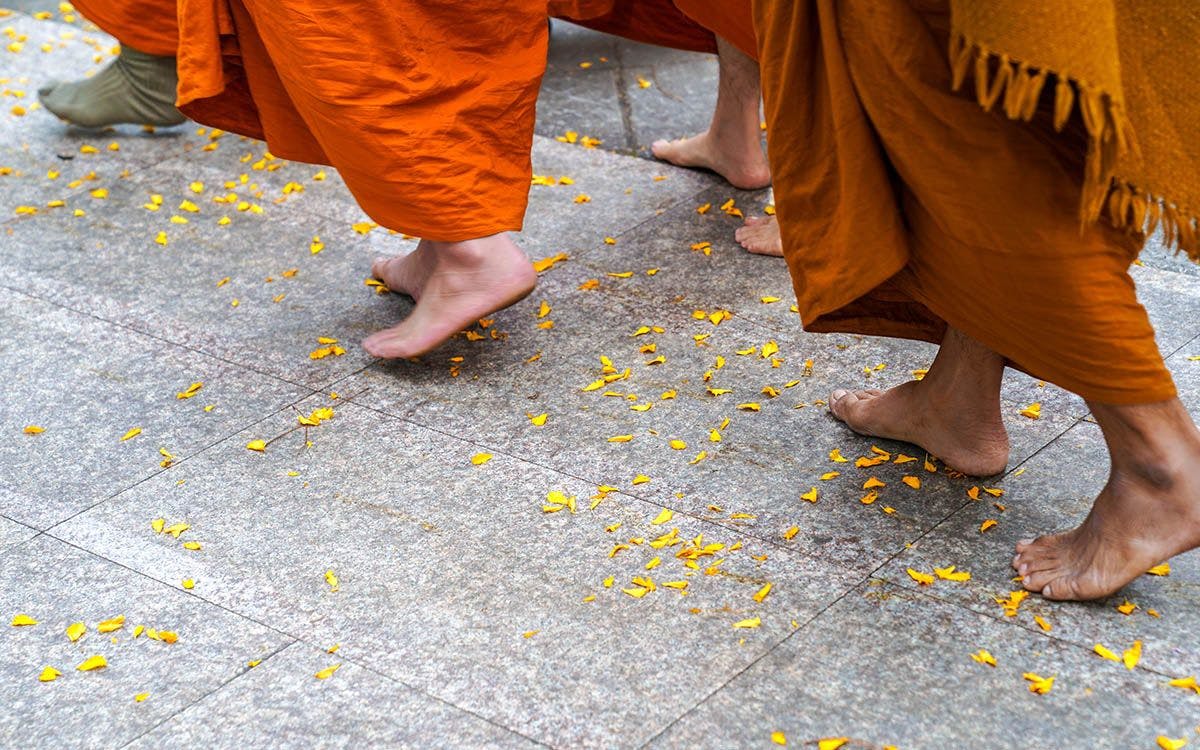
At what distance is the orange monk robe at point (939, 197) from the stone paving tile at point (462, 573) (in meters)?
0.57

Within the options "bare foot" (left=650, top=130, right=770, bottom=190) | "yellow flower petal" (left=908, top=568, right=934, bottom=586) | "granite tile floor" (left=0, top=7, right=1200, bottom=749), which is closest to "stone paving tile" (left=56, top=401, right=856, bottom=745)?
"granite tile floor" (left=0, top=7, right=1200, bottom=749)

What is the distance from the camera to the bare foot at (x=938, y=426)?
283 cm

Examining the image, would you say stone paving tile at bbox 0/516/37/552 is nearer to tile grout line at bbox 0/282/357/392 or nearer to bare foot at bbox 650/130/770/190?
tile grout line at bbox 0/282/357/392

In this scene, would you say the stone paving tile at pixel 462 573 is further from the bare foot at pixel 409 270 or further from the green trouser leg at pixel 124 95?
the green trouser leg at pixel 124 95

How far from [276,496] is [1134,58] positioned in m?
1.81

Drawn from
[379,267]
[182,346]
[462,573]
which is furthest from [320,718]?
[379,267]

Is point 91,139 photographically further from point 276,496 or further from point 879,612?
point 879,612

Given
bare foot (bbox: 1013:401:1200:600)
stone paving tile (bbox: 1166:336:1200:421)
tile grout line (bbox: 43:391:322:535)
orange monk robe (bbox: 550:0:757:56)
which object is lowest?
tile grout line (bbox: 43:391:322:535)

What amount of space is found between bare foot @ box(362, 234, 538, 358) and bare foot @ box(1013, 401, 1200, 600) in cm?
143

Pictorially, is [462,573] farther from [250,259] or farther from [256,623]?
[250,259]

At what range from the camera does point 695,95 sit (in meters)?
5.07

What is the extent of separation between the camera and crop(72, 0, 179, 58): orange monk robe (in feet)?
14.1

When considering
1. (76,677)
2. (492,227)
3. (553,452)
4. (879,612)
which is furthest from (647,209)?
(76,677)

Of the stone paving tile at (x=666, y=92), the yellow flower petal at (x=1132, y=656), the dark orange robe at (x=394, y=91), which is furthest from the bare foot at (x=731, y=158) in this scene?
the yellow flower petal at (x=1132, y=656)
